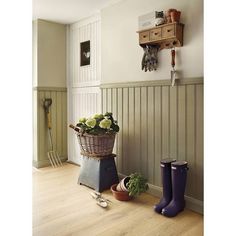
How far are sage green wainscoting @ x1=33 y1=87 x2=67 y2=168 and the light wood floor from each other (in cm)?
98

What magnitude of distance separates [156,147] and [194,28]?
1.17m

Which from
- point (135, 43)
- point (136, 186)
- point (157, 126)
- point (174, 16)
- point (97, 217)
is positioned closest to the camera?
point (97, 217)

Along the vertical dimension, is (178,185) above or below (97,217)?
above

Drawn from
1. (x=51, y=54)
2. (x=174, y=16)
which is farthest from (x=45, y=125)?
(x=174, y=16)

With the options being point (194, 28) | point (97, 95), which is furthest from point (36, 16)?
point (194, 28)

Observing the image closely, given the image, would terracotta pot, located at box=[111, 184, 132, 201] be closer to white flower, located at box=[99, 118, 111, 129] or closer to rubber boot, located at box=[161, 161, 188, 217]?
rubber boot, located at box=[161, 161, 188, 217]

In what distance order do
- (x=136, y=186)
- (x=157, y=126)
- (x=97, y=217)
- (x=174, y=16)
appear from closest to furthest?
1. (x=97, y=217)
2. (x=174, y=16)
3. (x=136, y=186)
4. (x=157, y=126)

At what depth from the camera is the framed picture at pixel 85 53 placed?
3.50 meters

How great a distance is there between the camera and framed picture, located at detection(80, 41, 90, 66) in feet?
11.5

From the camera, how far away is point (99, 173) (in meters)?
2.58

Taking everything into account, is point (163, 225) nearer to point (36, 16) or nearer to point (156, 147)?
point (156, 147)

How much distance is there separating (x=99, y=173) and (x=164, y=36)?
1.49 metres

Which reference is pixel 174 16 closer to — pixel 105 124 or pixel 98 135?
pixel 105 124

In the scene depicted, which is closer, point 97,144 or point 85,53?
point 97,144
